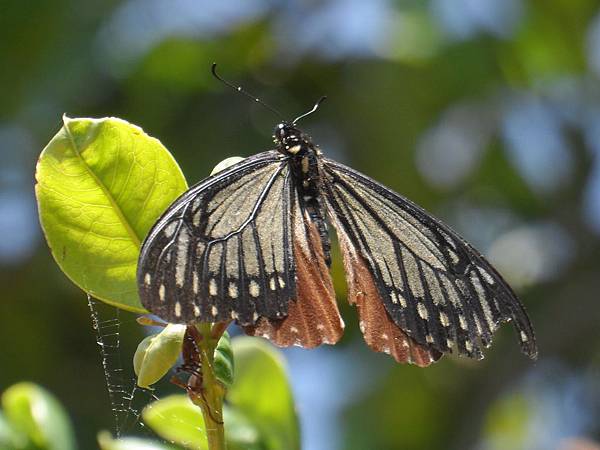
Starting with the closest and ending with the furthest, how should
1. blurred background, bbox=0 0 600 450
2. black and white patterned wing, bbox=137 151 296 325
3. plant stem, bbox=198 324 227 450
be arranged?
1. plant stem, bbox=198 324 227 450
2. black and white patterned wing, bbox=137 151 296 325
3. blurred background, bbox=0 0 600 450

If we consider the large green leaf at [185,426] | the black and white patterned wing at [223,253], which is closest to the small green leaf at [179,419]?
the large green leaf at [185,426]

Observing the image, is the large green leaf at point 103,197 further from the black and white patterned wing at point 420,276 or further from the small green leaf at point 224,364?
the black and white patterned wing at point 420,276

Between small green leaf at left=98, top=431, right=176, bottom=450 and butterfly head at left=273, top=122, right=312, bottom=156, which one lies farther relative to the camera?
butterfly head at left=273, top=122, right=312, bottom=156

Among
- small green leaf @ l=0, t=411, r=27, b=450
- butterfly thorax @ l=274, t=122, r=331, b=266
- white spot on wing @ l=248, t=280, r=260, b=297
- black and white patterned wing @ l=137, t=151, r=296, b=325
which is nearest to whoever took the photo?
black and white patterned wing @ l=137, t=151, r=296, b=325

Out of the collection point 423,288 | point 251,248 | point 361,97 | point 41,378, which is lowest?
point 41,378

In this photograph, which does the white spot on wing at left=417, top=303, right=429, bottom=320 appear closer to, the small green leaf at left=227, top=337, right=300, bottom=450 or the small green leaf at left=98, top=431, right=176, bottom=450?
the small green leaf at left=227, top=337, right=300, bottom=450

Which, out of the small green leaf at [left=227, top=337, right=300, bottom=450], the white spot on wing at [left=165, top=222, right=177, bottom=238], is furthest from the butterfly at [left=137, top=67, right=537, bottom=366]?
the small green leaf at [left=227, top=337, right=300, bottom=450]

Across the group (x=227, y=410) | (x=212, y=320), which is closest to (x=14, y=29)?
(x=227, y=410)

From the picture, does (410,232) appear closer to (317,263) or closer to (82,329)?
(317,263)
